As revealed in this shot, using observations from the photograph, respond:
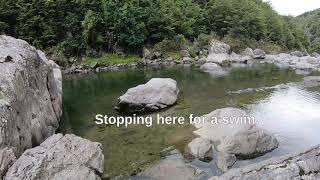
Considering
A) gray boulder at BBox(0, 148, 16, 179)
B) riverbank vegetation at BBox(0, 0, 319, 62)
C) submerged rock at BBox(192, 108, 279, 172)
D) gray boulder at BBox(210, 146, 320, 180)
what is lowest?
submerged rock at BBox(192, 108, 279, 172)

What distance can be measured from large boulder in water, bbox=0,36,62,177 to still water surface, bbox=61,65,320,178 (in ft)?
6.56

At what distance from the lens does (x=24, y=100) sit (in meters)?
15.2

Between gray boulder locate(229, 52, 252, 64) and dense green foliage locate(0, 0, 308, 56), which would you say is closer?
dense green foliage locate(0, 0, 308, 56)

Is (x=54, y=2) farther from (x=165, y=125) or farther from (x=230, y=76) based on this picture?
(x=165, y=125)

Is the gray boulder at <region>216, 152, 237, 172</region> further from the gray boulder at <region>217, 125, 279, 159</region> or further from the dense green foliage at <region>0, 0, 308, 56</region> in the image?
the dense green foliage at <region>0, 0, 308, 56</region>

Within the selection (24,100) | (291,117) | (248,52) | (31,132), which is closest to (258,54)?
(248,52)

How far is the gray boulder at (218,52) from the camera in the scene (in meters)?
52.2

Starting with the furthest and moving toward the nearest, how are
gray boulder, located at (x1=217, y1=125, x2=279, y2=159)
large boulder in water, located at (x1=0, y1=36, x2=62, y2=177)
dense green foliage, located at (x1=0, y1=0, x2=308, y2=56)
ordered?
1. dense green foliage, located at (x1=0, y1=0, x2=308, y2=56)
2. gray boulder, located at (x1=217, y1=125, x2=279, y2=159)
3. large boulder in water, located at (x1=0, y1=36, x2=62, y2=177)

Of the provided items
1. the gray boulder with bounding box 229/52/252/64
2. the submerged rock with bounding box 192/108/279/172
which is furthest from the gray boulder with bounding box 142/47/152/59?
the submerged rock with bounding box 192/108/279/172

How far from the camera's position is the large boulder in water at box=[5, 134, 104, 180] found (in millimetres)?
10711

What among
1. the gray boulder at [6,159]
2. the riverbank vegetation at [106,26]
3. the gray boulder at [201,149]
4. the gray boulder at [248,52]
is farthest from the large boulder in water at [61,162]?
the gray boulder at [248,52]

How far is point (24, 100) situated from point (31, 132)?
1.37 meters

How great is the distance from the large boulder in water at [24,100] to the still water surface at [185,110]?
6.56 feet

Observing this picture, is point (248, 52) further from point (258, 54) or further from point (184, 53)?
point (184, 53)
